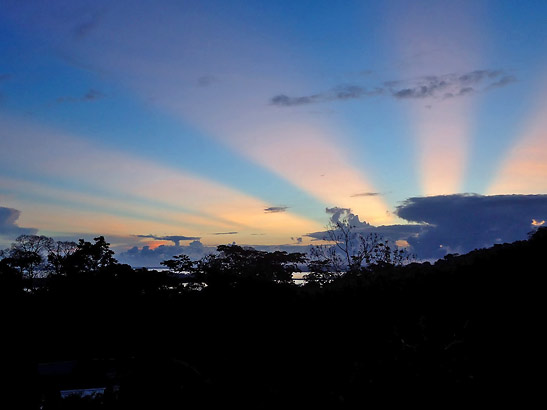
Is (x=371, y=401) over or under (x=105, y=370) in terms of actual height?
over

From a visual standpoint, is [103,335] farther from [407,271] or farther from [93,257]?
[93,257]

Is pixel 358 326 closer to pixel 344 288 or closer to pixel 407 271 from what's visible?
pixel 344 288

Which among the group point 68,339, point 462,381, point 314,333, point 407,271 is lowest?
point 68,339

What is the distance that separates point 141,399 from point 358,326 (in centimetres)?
743

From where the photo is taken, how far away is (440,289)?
33.0 feet

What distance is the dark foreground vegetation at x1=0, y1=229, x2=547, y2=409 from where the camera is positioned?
3.26m

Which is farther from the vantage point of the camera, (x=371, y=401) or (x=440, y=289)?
(x=440, y=289)

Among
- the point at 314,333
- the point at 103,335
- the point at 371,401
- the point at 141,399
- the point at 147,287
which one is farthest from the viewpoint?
the point at 147,287

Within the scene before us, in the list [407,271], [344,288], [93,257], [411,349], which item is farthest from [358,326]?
[93,257]

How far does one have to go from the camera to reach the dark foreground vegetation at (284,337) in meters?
3.26

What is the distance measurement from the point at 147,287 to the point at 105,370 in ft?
17.0

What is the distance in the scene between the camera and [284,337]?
10.5 meters

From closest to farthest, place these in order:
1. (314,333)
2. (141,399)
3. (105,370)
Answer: (141,399) → (105,370) → (314,333)

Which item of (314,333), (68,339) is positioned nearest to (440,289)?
(314,333)
